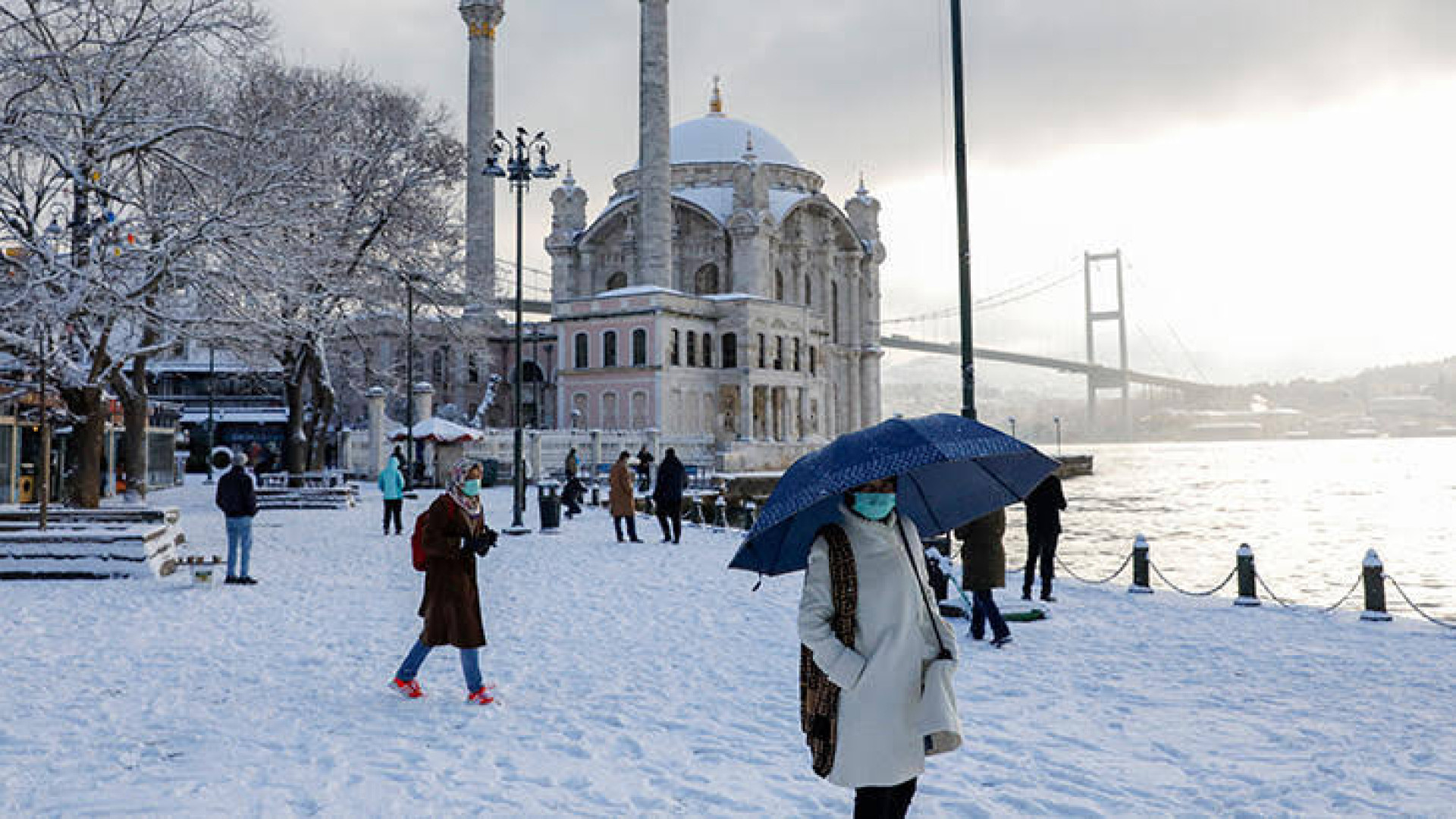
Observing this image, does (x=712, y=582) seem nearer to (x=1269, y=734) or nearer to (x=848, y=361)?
(x=1269, y=734)

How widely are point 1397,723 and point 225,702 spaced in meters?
7.28

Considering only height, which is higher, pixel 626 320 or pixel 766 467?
pixel 626 320

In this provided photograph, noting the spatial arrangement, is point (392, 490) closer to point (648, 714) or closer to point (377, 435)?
point (648, 714)

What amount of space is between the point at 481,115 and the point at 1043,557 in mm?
47081

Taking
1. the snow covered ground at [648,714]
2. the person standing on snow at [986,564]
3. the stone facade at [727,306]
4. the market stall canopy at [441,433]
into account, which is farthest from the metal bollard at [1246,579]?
the stone facade at [727,306]

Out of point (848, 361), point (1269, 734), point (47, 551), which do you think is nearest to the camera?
point (1269, 734)

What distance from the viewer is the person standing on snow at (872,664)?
3.17 metres

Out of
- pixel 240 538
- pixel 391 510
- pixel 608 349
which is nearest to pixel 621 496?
pixel 391 510

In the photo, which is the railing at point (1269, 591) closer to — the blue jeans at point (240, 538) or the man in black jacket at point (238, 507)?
the man in black jacket at point (238, 507)

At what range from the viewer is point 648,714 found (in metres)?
6.35

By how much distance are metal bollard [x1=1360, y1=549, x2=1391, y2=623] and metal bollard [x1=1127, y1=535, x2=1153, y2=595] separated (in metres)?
2.28

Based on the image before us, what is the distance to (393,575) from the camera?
12945 mm

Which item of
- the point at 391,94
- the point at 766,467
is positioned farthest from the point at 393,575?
the point at 766,467

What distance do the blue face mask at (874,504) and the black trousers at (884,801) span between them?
855mm
